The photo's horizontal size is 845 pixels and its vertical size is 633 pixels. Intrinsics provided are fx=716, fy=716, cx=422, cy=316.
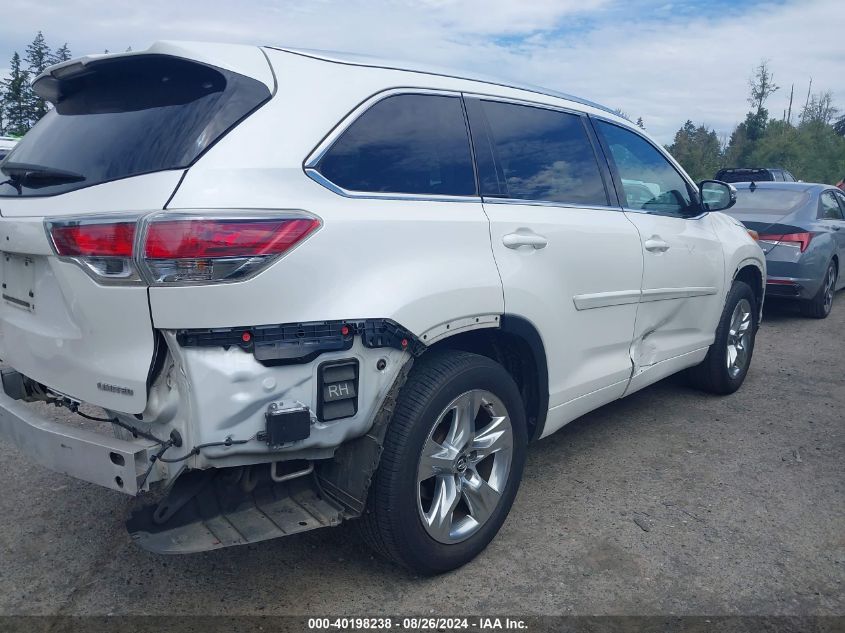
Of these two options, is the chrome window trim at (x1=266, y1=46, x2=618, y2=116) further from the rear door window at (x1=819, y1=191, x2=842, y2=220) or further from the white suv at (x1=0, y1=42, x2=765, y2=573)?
the rear door window at (x1=819, y1=191, x2=842, y2=220)

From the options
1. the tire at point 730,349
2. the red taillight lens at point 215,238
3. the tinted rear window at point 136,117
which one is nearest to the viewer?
the red taillight lens at point 215,238

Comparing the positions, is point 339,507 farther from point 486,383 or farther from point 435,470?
point 486,383

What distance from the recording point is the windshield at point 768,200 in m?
8.41

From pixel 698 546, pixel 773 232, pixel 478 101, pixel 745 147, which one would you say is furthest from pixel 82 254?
pixel 745 147

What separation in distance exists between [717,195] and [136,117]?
3770 millimetres

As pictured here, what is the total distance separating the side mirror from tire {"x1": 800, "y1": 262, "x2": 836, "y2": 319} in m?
4.13

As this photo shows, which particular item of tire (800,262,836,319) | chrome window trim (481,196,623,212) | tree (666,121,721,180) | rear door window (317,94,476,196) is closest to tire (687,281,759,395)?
chrome window trim (481,196,623,212)

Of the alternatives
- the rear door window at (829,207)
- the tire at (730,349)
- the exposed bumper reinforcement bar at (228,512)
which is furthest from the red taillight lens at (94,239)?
the rear door window at (829,207)

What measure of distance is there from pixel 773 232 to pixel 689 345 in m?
4.23

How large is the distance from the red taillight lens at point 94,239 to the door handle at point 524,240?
1.45m

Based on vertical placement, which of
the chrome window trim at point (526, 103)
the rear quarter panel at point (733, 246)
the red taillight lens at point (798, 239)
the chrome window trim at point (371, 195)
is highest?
the chrome window trim at point (526, 103)

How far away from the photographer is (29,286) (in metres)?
2.55

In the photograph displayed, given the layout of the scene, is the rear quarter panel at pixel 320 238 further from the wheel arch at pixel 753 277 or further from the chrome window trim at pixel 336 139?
the wheel arch at pixel 753 277

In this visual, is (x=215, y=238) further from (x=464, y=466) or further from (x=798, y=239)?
(x=798, y=239)
